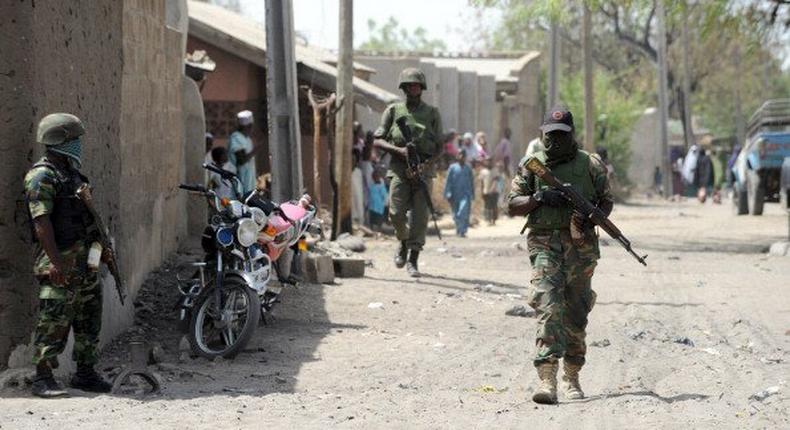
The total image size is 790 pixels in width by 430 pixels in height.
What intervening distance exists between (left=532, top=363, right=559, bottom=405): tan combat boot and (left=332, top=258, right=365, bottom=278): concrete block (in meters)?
6.30

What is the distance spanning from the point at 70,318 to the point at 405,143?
6092 millimetres

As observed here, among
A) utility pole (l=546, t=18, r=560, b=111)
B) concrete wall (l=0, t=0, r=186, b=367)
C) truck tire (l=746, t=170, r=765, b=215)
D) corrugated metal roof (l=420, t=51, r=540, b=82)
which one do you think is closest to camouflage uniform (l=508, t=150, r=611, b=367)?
concrete wall (l=0, t=0, r=186, b=367)

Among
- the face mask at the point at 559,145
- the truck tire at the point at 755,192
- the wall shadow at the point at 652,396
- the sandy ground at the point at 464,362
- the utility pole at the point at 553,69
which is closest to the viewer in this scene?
the sandy ground at the point at 464,362

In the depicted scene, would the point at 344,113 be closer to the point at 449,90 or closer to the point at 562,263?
the point at 562,263

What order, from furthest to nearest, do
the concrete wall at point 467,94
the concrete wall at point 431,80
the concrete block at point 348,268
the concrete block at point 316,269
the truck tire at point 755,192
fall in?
the concrete wall at point 467,94 < the concrete wall at point 431,80 < the truck tire at point 755,192 < the concrete block at point 348,268 < the concrete block at point 316,269

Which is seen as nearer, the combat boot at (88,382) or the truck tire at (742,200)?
the combat boot at (88,382)

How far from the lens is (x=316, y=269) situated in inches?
525

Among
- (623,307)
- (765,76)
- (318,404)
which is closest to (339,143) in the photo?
(623,307)

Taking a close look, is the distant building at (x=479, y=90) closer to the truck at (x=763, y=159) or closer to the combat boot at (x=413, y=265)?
the truck at (x=763, y=159)

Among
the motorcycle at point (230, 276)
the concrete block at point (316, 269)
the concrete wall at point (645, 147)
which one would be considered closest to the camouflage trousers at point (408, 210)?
the concrete block at point (316, 269)

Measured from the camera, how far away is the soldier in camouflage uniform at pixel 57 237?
24.7 ft

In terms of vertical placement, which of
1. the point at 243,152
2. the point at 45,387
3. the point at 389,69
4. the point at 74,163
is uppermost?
the point at 389,69

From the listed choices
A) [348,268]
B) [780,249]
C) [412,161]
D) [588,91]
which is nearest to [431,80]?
[588,91]

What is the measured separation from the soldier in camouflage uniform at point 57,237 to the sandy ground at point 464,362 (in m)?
0.29
